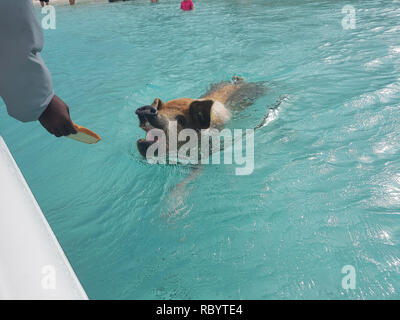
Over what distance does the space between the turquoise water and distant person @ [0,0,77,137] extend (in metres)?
1.32

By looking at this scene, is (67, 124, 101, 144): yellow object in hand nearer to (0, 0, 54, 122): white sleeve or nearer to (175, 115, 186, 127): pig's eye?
(0, 0, 54, 122): white sleeve

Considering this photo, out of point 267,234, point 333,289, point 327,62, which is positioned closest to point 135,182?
point 267,234

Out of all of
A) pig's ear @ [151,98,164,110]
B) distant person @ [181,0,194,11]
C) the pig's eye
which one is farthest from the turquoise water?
distant person @ [181,0,194,11]

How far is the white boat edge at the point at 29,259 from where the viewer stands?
127 centimetres

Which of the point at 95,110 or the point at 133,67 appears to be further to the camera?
the point at 133,67

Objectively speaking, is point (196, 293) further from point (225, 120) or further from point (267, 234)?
point (225, 120)

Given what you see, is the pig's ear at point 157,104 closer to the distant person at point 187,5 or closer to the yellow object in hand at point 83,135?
the yellow object in hand at point 83,135

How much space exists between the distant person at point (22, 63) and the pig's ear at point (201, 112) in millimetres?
1575

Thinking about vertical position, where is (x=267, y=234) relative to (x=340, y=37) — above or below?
below

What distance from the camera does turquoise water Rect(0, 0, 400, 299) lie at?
90.0 inches
